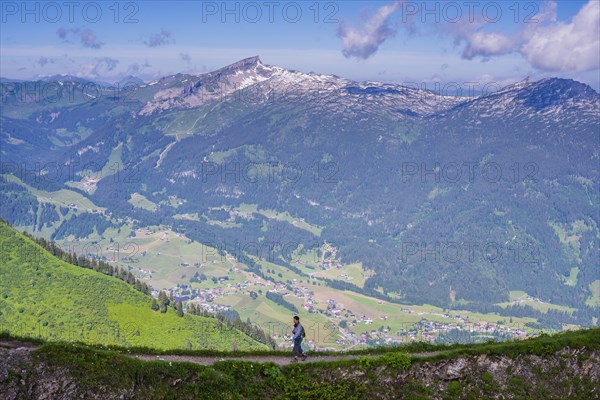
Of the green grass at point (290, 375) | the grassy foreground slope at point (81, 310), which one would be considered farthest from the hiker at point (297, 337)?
the grassy foreground slope at point (81, 310)

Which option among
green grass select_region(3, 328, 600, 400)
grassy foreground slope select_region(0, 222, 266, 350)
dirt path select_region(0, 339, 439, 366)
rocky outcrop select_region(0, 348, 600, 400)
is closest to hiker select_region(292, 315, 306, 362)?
dirt path select_region(0, 339, 439, 366)

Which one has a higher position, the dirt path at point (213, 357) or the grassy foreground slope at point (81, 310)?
the dirt path at point (213, 357)

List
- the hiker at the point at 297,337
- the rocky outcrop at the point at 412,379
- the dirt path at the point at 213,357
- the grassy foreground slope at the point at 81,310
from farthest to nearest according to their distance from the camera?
the grassy foreground slope at the point at 81,310 < the hiker at the point at 297,337 < the dirt path at the point at 213,357 < the rocky outcrop at the point at 412,379

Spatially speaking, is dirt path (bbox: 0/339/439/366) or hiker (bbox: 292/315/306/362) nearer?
dirt path (bbox: 0/339/439/366)

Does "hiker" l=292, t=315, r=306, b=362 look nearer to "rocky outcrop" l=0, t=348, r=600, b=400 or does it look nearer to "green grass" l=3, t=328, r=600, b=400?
"green grass" l=3, t=328, r=600, b=400

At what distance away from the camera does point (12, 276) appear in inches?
4328

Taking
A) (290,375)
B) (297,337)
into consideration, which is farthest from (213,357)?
(297,337)

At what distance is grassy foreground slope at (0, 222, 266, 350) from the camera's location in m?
95.9

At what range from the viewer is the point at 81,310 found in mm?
101875

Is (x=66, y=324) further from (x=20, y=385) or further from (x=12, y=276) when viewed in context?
(x=20, y=385)

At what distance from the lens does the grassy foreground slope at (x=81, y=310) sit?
3777 inches

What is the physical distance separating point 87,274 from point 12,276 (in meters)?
14.7

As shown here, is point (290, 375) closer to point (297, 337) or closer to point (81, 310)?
point (297, 337)

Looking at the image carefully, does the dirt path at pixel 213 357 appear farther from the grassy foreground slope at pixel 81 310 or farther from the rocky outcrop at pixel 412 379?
the grassy foreground slope at pixel 81 310
